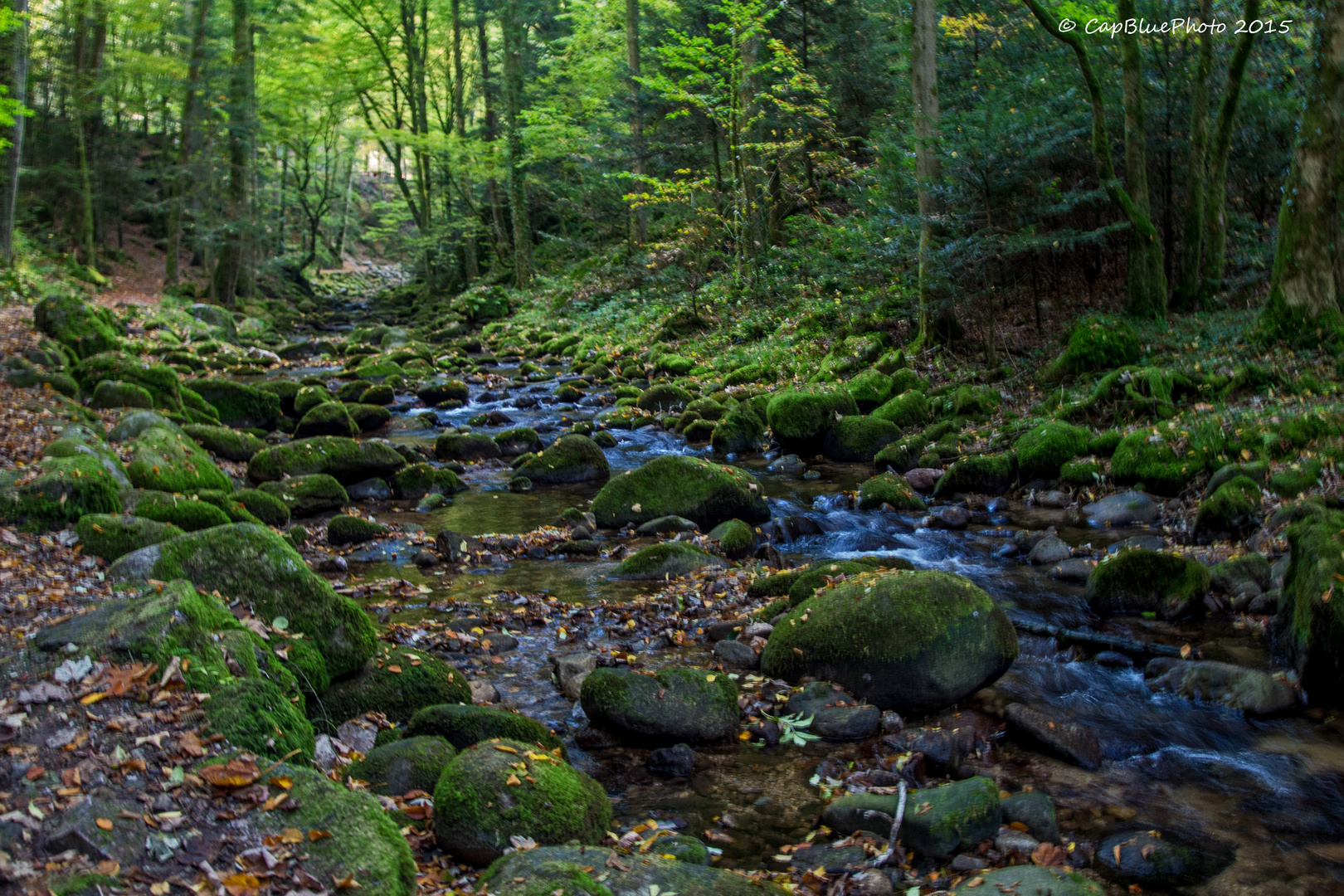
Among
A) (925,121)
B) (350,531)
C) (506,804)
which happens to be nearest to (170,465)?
(350,531)

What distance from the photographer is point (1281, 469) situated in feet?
27.1

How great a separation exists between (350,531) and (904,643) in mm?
6120

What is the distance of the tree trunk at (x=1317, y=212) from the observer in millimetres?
9633

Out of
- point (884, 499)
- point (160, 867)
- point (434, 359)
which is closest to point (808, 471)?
point (884, 499)

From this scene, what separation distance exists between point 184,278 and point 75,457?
25.4 m

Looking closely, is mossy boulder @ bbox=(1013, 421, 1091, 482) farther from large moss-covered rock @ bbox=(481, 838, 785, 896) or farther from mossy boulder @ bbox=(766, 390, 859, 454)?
large moss-covered rock @ bbox=(481, 838, 785, 896)

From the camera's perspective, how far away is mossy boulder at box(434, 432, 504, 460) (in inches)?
510

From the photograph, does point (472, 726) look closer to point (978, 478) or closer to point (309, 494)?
point (309, 494)

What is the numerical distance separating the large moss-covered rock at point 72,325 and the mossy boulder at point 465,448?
6504mm

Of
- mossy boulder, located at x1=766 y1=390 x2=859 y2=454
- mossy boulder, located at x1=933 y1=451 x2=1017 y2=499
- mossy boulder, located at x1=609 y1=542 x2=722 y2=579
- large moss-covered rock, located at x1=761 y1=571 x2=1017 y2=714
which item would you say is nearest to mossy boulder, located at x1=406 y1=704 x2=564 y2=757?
large moss-covered rock, located at x1=761 y1=571 x2=1017 y2=714

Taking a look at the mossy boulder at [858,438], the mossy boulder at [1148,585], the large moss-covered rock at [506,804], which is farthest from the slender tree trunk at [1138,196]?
the large moss-covered rock at [506,804]

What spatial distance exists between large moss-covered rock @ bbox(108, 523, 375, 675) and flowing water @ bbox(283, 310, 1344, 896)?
1.13 m

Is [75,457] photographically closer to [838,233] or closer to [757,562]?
[757,562]

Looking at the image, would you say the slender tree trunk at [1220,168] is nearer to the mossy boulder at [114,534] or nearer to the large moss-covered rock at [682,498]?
the large moss-covered rock at [682,498]
